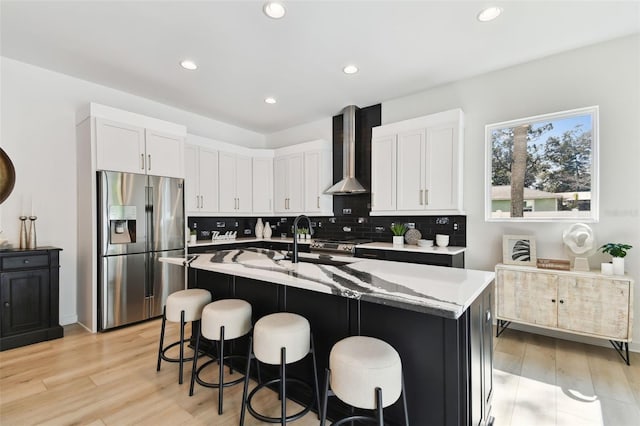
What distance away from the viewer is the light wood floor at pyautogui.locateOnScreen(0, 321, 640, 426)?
1.84 m

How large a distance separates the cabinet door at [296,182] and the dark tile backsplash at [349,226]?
0.43 m

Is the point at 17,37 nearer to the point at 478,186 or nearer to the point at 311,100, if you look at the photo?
the point at 311,100

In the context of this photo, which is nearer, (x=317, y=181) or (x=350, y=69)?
(x=350, y=69)

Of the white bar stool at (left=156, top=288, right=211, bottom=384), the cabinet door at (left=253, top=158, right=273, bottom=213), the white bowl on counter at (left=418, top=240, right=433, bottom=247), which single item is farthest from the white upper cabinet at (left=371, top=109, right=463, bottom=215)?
the white bar stool at (left=156, top=288, right=211, bottom=384)

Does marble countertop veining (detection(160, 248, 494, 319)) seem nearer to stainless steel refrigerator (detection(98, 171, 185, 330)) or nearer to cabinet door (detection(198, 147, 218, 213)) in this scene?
stainless steel refrigerator (detection(98, 171, 185, 330))

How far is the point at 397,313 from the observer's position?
5.00 ft

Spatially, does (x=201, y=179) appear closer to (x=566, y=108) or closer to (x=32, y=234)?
(x=32, y=234)

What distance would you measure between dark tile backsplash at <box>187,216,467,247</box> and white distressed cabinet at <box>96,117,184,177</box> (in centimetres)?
122

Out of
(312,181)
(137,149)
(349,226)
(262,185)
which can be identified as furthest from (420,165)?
(137,149)

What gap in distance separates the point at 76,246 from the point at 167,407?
2.61 metres

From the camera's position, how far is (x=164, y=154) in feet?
12.3

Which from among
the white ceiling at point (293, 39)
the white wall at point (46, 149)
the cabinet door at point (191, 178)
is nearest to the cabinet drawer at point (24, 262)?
the white wall at point (46, 149)

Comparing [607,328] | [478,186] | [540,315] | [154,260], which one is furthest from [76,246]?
[607,328]

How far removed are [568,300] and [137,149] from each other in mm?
4871
